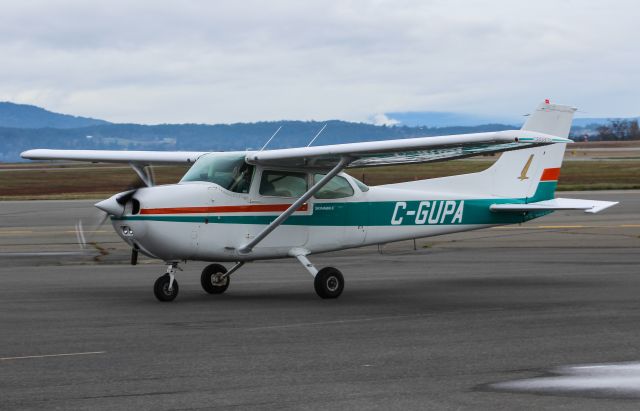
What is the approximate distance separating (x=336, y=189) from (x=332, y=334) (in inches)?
167

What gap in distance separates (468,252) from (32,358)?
1241 cm

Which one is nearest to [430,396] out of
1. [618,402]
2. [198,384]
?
[618,402]

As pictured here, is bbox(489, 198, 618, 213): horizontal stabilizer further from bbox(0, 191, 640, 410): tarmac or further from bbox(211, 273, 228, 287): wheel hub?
bbox(211, 273, 228, 287): wheel hub

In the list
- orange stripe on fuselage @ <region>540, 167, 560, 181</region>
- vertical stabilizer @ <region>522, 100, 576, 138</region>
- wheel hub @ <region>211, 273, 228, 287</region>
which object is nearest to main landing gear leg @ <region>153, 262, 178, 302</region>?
wheel hub @ <region>211, 273, 228, 287</region>

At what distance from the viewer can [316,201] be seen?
1407cm

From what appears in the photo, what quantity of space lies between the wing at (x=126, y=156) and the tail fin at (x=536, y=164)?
4.76 metres

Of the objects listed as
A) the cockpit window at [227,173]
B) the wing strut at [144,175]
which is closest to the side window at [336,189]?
the cockpit window at [227,173]

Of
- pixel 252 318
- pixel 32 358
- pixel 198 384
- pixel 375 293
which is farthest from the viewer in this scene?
pixel 375 293

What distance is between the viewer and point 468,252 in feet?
65.9

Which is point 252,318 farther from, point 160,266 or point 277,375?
point 160,266

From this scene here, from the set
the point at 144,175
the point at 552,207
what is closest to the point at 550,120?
the point at 552,207

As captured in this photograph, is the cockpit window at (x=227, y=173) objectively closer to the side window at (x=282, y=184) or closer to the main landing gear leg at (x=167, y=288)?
the side window at (x=282, y=184)

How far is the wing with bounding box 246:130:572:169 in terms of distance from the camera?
11492 mm

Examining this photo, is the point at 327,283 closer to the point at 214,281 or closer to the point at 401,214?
the point at 214,281
